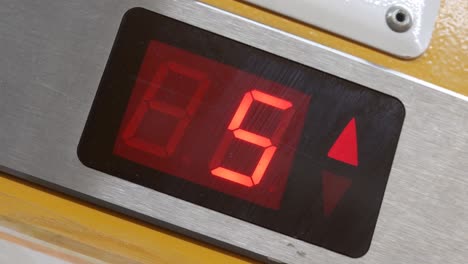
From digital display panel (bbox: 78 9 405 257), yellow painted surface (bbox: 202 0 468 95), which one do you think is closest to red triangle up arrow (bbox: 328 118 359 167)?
digital display panel (bbox: 78 9 405 257)

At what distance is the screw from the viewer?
2.33 ft

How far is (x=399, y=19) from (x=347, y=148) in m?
0.20

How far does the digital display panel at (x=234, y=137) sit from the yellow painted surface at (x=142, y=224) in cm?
6

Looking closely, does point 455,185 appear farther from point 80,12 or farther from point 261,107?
point 80,12

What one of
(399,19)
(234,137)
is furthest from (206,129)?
(399,19)

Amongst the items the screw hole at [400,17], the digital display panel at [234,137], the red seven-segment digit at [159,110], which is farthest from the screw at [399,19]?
the red seven-segment digit at [159,110]

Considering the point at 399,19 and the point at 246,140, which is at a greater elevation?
the point at 399,19

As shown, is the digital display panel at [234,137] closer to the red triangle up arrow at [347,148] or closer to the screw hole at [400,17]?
the red triangle up arrow at [347,148]

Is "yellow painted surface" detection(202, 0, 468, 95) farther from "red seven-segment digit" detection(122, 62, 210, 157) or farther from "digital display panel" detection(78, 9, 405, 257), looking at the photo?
"red seven-segment digit" detection(122, 62, 210, 157)

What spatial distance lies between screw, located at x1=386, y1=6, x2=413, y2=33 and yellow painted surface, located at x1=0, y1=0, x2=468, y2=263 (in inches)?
1.6

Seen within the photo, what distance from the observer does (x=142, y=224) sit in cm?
68

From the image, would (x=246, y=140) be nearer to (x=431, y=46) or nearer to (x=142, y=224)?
(x=142, y=224)

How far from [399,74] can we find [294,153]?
19 centimetres

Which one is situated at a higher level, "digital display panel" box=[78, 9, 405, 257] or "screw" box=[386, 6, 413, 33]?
"screw" box=[386, 6, 413, 33]
